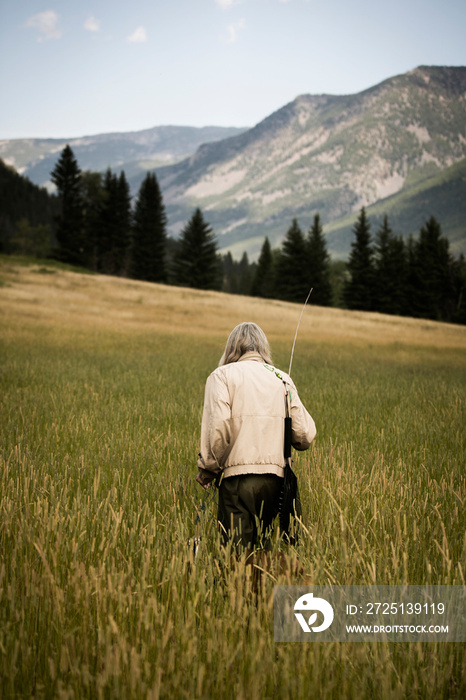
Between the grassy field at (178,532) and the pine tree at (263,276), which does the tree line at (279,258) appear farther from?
the grassy field at (178,532)

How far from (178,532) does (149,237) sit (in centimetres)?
7030

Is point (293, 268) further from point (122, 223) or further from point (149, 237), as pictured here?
point (122, 223)

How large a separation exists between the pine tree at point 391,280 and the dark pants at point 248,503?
64.1 m

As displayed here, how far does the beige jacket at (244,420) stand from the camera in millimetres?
3180

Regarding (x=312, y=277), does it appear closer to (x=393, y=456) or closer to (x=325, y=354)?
(x=325, y=354)

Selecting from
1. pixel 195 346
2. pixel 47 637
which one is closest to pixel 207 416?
pixel 47 637

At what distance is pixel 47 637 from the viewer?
2.15 meters

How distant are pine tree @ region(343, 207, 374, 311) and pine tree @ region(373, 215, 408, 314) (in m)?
0.86

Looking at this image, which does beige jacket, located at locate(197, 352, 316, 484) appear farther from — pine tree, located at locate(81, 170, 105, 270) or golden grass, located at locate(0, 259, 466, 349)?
pine tree, located at locate(81, 170, 105, 270)

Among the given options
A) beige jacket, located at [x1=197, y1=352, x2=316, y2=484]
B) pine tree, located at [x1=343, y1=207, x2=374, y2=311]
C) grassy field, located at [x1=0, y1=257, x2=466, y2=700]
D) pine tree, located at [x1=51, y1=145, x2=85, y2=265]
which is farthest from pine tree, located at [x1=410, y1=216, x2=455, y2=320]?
beige jacket, located at [x1=197, y1=352, x2=316, y2=484]

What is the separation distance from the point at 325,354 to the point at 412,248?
53967mm

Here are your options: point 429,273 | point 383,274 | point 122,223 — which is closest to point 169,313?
point 122,223

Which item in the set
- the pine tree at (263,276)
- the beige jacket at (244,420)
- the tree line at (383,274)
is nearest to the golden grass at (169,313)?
the beige jacket at (244,420)

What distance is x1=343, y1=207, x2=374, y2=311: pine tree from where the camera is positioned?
64.8m
